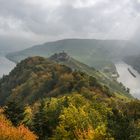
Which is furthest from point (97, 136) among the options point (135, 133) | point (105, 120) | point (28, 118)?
point (28, 118)

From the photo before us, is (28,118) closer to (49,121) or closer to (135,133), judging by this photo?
(49,121)

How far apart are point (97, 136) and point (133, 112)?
81.6m

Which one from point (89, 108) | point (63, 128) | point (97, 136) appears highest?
point (89, 108)

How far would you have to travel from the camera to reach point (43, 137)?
13362cm

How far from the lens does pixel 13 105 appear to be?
141125 mm

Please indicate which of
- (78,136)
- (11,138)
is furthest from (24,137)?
(78,136)

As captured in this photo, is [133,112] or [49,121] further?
[133,112]

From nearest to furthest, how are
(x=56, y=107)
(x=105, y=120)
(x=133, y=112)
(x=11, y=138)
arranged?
1. (x=11, y=138)
2. (x=105, y=120)
3. (x=56, y=107)
4. (x=133, y=112)

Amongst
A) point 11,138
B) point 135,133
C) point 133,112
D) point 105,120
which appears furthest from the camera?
point 133,112

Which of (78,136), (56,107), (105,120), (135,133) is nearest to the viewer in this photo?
(135,133)

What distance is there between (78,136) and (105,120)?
1741cm

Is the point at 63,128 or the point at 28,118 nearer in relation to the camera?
the point at 63,128

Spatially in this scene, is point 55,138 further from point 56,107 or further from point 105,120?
point 56,107

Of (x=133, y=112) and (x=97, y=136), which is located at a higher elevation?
(x=133, y=112)
